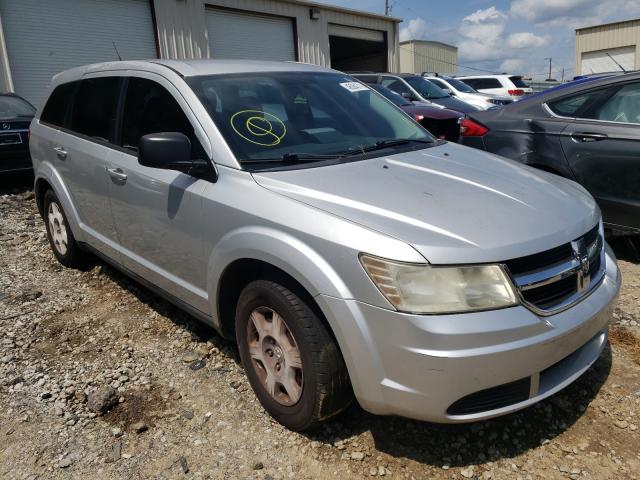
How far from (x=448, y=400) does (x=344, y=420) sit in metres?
0.74

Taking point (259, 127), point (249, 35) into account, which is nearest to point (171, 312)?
point (259, 127)

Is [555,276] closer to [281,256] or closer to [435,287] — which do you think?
[435,287]

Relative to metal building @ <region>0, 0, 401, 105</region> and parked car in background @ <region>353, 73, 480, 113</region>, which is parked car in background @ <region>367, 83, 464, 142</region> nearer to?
parked car in background @ <region>353, 73, 480, 113</region>

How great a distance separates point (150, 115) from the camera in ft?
10.8

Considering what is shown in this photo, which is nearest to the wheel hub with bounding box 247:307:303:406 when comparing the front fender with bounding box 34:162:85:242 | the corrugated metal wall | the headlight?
the headlight

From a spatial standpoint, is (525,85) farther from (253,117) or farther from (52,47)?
(253,117)

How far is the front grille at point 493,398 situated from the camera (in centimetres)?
206

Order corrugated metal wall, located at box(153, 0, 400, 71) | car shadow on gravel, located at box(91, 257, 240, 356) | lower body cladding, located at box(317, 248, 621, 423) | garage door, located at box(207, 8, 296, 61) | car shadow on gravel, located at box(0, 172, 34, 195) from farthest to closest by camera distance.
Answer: garage door, located at box(207, 8, 296, 61) → corrugated metal wall, located at box(153, 0, 400, 71) → car shadow on gravel, located at box(0, 172, 34, 195) → car shadow on gravel, located at box(91, 257, 240, 356) → lower body cladding, located at box(317, 248, 621, 423)

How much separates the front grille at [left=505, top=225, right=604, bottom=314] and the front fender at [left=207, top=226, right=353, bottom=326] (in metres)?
0.66

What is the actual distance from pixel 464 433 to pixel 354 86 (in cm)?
228

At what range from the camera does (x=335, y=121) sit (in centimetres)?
321

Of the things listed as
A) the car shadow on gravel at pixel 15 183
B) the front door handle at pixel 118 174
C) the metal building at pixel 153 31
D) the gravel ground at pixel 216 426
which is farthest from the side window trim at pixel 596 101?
the metal building at pixel 153 31

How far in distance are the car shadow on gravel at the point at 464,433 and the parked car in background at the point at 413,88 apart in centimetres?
927

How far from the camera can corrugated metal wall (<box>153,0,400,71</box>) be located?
14.6 metres
